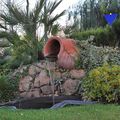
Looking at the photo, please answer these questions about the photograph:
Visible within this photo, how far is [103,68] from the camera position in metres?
9.56

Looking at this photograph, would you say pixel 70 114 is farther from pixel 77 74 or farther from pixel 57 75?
pixel 57 75

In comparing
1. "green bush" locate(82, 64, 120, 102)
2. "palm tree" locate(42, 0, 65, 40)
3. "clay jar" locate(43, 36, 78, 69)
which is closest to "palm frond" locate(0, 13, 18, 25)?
"palm tree" locate(42, 0, 65, 40)

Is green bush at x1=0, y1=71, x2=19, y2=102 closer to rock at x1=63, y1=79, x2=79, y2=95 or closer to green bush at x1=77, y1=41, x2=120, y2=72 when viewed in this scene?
rock at x1=63, y1=79, x2=79, y2=95

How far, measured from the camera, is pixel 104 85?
360 inches

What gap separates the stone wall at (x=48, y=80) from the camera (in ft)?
34.5

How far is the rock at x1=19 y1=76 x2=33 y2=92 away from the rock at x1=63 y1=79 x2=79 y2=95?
111 cm

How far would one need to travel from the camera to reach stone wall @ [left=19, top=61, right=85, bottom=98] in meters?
10.5

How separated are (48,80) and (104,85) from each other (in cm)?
210

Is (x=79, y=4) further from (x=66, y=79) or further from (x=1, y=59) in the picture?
(x=66, y=79)

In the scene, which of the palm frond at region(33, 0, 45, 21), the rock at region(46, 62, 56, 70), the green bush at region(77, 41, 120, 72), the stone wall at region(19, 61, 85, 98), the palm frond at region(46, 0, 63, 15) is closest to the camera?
the stone wall at region(19, 61, 85, 98)

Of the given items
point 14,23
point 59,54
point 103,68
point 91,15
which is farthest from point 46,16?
point 91,15

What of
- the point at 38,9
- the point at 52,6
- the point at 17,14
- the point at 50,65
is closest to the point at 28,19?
the point at 17,14

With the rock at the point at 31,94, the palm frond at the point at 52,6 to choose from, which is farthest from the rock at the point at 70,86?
the palm frond at the point at 52,6

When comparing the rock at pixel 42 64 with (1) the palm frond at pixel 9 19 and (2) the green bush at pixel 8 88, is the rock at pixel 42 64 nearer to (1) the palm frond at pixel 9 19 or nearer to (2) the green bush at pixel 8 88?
(2) the green bush at pixel 8 88
